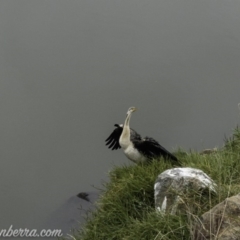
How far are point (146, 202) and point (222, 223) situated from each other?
1669 millimetres

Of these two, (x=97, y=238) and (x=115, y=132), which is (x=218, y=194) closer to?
(x=97, y=238)

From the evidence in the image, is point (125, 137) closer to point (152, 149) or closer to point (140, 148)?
point (140, 148)

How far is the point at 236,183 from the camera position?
4.76 m

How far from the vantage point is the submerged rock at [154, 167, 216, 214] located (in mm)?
4211

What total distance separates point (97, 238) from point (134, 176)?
2.58 ft

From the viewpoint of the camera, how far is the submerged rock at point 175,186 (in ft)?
13.8

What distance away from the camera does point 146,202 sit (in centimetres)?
484

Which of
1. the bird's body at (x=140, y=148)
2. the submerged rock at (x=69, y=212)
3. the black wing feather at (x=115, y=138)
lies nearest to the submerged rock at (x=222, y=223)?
the bird's body at (x=140, y=148)

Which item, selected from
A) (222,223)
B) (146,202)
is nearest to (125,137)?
(146,202)

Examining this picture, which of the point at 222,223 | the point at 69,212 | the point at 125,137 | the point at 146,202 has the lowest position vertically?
the point at 69,212

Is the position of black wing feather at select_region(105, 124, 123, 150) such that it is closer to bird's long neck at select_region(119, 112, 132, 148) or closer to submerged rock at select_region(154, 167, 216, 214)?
bird's long neck at select_region(119, 112, 132, 148)

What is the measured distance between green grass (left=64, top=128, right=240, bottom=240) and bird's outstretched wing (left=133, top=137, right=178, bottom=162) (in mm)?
172

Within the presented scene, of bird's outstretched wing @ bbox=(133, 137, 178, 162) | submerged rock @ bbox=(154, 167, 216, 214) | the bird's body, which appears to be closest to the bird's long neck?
the bird's body

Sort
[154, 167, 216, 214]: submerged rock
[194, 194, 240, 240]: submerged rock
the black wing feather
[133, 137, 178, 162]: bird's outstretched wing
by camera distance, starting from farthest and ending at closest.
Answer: the black wing feather
[133, 137, 178, 162]: bird's outstretched wing
[154, 167, 216, 214]: submerged rock
[194, 194, 240, 240]: submerged rock
